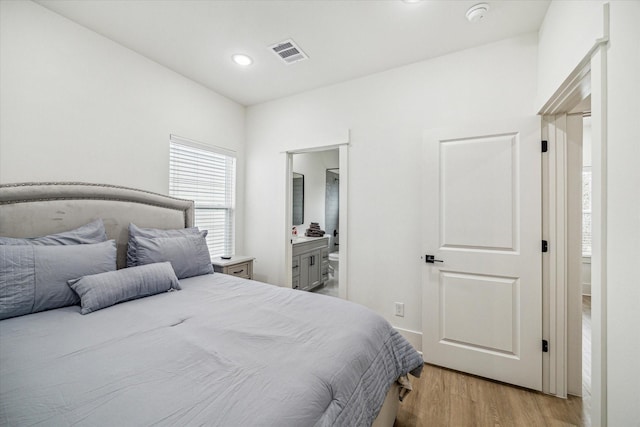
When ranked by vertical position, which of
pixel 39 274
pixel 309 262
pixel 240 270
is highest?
pixel 39 274

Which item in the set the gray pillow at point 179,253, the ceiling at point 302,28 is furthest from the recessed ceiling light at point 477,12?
the gray pillow at point 179,253

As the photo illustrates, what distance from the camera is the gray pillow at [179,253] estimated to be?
6.87 ft

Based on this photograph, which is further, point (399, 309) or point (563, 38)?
point (399, 309)

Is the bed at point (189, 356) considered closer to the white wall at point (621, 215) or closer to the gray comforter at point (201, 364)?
the gray comforter at point (201, 364)

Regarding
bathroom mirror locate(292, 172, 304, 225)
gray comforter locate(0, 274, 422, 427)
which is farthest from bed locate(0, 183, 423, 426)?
bathroom mirror locate(292, 172, 304, 225)

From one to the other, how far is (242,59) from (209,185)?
1486mm

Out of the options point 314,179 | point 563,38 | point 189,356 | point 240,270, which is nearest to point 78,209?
point 240,270

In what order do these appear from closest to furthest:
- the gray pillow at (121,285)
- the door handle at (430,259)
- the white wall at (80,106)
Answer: the gray pillow at (121,285) < the white wall at (80,106) < the door handle at (430,259)

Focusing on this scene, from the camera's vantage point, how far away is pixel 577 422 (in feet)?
5.59

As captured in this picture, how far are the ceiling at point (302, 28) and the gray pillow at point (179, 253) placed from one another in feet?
5.67

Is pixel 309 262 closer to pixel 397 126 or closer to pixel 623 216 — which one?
pixel 397 126

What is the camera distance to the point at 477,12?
1890 mm

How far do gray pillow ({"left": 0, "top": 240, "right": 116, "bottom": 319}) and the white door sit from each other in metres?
2.58

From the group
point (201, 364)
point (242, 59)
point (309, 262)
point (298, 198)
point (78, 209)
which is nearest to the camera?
point (201, 364)
